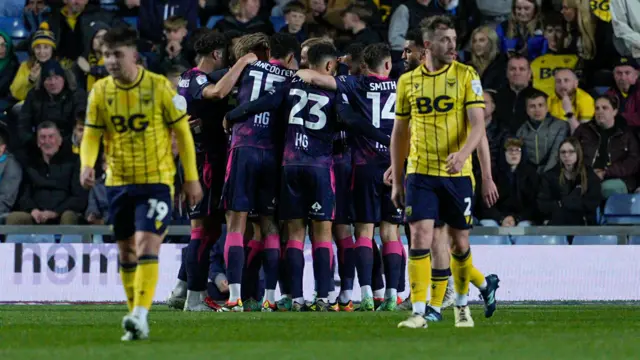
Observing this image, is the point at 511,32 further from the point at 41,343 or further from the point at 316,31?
the point at 41,343

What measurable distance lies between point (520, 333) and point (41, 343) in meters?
3.08

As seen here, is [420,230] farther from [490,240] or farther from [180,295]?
[490,240]

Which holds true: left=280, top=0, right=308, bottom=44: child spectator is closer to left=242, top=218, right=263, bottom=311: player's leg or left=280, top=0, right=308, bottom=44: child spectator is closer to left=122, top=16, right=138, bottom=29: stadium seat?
left=122, top=16, right=138, bottom=29: stadium seat

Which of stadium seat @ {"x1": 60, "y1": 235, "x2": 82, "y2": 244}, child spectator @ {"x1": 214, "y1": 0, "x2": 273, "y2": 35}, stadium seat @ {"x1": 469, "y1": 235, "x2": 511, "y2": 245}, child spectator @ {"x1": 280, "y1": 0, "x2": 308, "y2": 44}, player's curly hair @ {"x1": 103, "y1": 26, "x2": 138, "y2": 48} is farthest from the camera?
child spectator @ {"x1": 214, "y1": 0, "x2": 273, "y2": 35}

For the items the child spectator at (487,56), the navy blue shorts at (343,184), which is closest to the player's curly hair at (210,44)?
the navy blue shorts at (343,184)

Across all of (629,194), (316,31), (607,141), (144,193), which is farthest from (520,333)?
(316,31)

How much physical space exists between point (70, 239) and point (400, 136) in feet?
21.6

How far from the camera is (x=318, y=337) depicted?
28.9 ft

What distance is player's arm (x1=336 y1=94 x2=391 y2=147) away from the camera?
12.8 meters

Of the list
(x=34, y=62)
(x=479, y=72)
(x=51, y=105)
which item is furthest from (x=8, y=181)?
(x=479, y=72)

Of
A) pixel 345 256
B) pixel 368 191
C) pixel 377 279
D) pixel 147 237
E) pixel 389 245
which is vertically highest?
pixel 147 237

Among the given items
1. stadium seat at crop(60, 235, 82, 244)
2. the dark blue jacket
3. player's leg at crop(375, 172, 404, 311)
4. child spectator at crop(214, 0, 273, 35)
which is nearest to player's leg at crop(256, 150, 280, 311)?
player's leg at crop(375, 172, 404, 311)

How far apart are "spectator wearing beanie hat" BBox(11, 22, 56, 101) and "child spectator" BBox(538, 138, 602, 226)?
22.3 ft

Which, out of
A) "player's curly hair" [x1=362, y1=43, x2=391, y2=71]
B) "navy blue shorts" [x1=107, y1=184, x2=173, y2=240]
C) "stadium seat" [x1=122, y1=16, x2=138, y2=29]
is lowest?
"navy blue shorts" [x1=107, y1=184, x2=173, y2=240]
